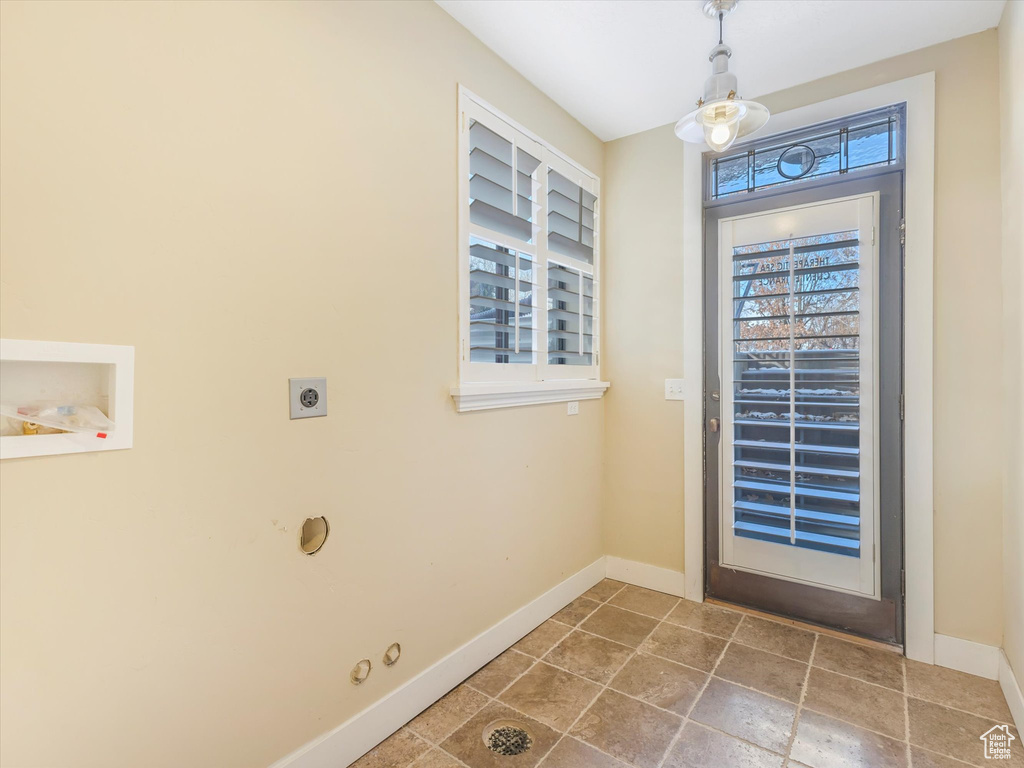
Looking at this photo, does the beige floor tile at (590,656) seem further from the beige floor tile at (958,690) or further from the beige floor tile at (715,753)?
the beige floor tile at (958,690)

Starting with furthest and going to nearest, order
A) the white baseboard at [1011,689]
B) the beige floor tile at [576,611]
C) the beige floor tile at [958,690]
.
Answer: the beige floor tile at [576,611] → the beige floor tile at [958,690] → the white baseboard at [1011,689]

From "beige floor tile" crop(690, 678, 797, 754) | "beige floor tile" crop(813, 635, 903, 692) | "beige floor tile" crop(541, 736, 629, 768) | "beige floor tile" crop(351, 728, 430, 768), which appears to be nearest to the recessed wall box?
"beige floor tile" crop(351, 728, 430, 768)

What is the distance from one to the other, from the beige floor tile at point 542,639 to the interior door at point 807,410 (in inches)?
36.3

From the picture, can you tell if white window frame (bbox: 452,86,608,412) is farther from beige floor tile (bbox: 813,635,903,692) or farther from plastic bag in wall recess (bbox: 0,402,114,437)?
beige floor tile (bbox: 813,635,903,692)

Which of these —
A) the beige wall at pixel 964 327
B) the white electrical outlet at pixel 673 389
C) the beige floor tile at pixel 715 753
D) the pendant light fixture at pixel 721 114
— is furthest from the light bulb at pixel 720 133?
the beige floor tile at pixel 715 753

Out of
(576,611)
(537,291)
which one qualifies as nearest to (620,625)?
(576,611)

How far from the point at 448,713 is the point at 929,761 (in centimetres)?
157

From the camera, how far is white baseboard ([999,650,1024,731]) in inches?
66.8

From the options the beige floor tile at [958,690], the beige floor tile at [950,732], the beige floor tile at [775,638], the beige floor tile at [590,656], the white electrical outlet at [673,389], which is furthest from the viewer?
Answer: the white electrical outlet at [673,389]

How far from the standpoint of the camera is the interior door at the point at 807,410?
2217 mm

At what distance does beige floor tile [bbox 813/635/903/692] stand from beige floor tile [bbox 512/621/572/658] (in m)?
1.10

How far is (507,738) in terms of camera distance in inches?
65.7

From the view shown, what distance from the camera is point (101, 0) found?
1.06 m

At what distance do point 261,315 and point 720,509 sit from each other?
235cm
